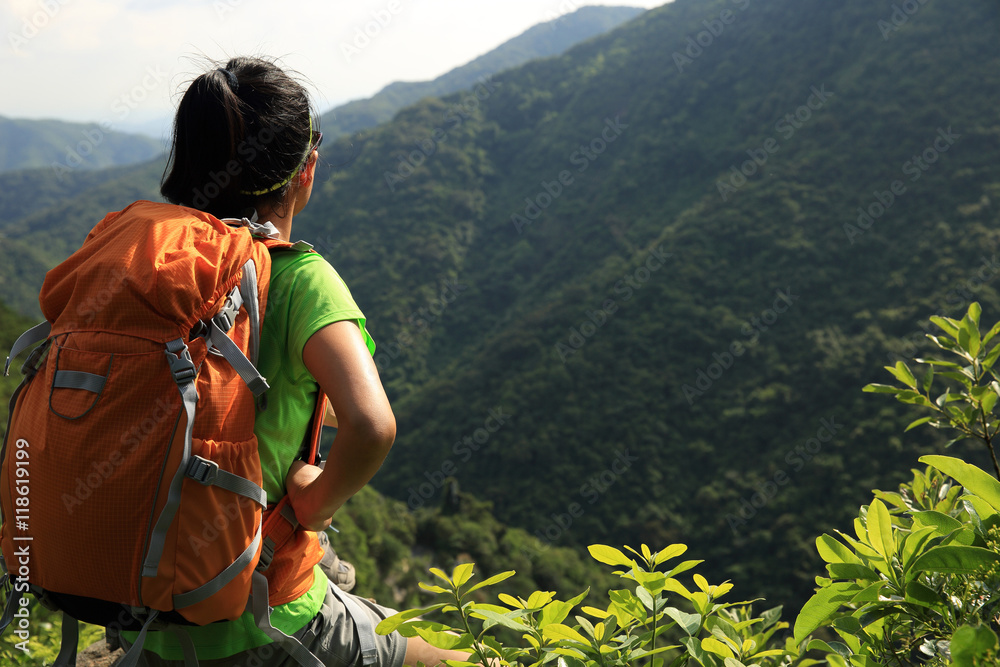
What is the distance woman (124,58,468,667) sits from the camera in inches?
38.6

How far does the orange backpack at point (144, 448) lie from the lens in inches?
35.4

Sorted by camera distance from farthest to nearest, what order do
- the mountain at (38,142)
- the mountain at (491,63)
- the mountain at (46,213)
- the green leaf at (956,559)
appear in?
the mountain at (38,142) → the mountain at (491,63) → the mountain at (46,213) → the green leaf at (956,559)

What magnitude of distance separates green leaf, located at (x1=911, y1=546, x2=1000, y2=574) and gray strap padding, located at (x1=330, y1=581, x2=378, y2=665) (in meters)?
0.89

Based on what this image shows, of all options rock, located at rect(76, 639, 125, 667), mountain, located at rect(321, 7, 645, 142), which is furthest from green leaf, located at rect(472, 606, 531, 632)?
mountain, located at rect(321, 7, 645, 142)

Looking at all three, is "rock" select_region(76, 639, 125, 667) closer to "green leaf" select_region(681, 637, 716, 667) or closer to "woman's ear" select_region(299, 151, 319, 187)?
"woman's ear" select_region(299, 151, 319, 187)

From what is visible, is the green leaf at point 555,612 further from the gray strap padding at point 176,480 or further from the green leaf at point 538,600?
the gray strap padding at point 176,480

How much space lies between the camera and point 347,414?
0.95 metres

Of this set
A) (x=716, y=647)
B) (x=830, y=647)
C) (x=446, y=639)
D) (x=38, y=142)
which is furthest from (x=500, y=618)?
(x=38, y=142)

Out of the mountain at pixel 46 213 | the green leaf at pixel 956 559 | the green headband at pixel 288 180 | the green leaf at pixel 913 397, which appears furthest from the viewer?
the mountain at pixel 46 213

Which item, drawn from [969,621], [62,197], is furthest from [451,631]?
[62,197]

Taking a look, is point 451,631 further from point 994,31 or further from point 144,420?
point 994,31

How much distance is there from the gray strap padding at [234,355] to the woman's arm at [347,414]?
0.09m

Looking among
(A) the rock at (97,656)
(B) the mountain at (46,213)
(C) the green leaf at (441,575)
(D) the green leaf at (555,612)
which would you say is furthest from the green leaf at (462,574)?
(B) the mountain at (46,213)

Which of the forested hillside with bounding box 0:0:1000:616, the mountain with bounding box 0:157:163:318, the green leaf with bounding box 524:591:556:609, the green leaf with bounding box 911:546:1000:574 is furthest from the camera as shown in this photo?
the mountain with bounding box 0:157:163:318
